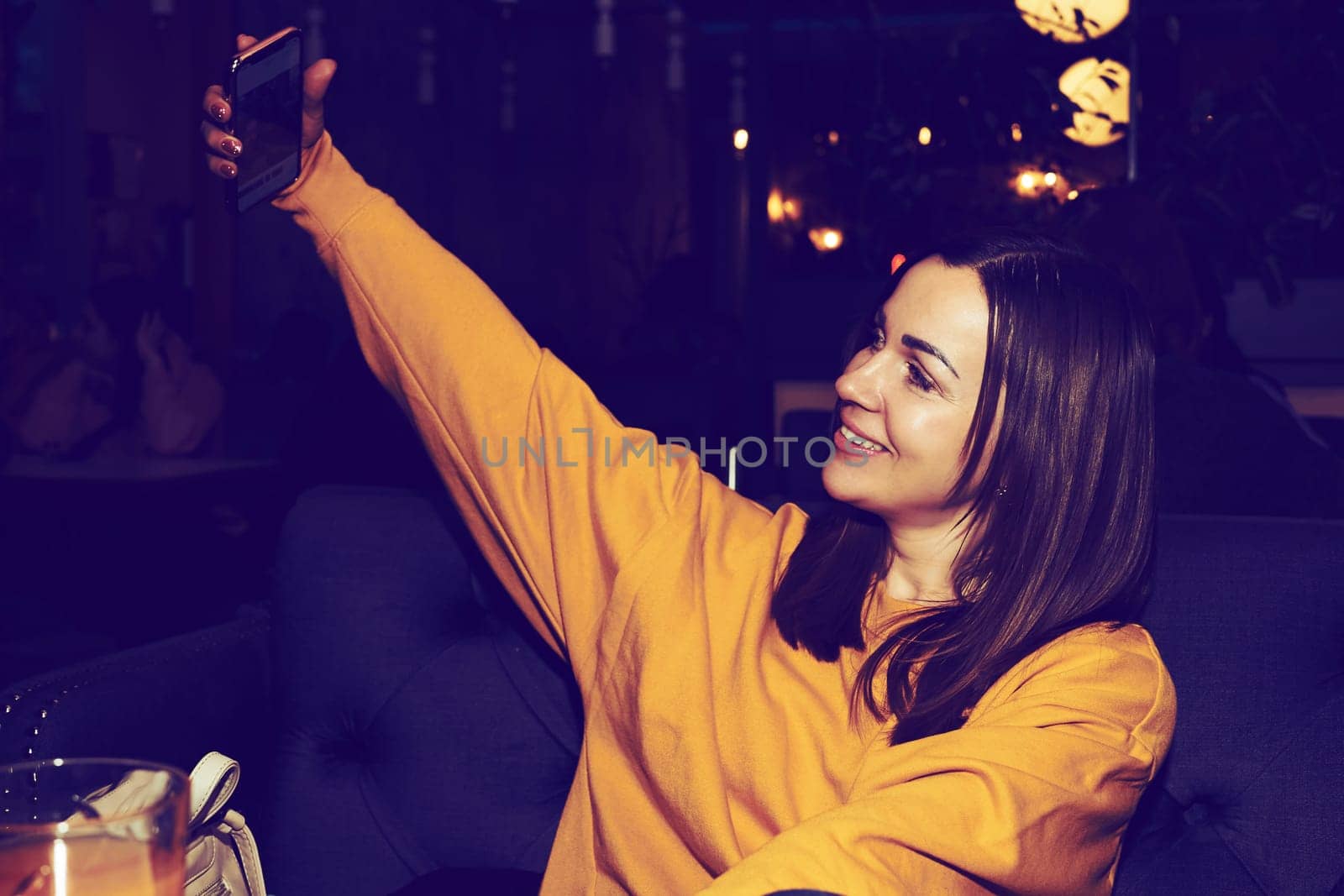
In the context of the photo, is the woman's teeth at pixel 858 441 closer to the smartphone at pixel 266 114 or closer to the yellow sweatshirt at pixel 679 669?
the yellow sweatshirt at pixel 679 669

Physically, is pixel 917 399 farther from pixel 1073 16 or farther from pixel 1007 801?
pixel 1073 16

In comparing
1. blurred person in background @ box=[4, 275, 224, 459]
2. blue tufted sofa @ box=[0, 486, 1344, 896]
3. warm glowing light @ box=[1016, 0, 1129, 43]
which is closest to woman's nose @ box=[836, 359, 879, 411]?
blue tufted sofa @ box=[0, 486, 1344, 896]

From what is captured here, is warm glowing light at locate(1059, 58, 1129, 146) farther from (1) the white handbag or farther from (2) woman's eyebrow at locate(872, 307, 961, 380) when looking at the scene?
(1) the white handbag

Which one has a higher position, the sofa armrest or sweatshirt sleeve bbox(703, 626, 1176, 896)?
sweatshirt sleeve bbox(703, 626, 1176, 896)

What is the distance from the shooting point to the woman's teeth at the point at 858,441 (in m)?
→ 1.20

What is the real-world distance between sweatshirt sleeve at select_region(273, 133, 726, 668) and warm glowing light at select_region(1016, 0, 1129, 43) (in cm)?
242

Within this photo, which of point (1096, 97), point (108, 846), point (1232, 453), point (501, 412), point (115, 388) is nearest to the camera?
point (108, 846)

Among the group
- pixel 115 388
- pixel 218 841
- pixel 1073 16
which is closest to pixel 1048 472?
pixel 218 841

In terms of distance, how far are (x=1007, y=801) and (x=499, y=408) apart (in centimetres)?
66

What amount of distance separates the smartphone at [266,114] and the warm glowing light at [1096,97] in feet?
8.44

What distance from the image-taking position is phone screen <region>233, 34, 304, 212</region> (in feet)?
4.01

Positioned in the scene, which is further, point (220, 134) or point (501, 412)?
point (501, 412)

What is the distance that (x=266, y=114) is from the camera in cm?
125

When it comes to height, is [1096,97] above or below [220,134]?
above
